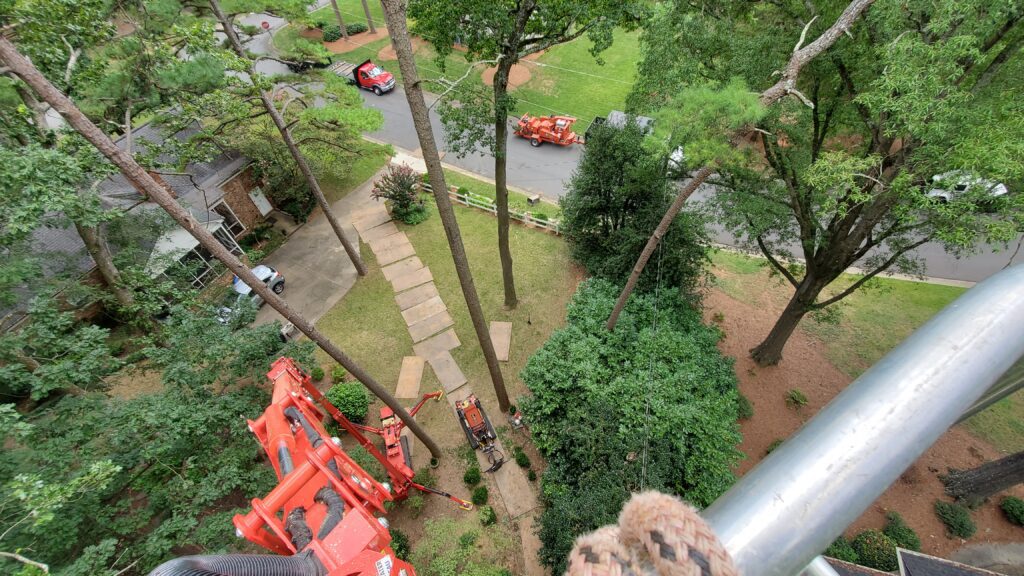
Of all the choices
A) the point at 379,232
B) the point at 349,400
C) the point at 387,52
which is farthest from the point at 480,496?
the point at 387,52

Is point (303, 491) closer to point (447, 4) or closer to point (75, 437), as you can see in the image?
point (75, 437)

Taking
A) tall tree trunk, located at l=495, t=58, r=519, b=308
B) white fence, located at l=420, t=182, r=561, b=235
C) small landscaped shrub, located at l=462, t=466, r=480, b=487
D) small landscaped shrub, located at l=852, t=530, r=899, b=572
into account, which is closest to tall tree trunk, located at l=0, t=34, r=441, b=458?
small landscaped shrub, located at l=462, t=466, r=480, b=487

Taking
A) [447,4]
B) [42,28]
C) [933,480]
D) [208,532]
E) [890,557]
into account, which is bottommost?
[933,480]

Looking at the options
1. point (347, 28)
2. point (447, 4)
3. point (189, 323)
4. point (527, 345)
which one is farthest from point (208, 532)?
point (347, 28)

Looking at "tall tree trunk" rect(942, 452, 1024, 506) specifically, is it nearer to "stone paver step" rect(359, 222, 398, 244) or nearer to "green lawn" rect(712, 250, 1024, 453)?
"green lawn" rect(712, 250, 1024, 453)

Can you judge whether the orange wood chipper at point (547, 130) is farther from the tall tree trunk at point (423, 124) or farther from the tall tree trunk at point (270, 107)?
the tall tree trunk at point (423, 124)

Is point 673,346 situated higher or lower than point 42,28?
lower

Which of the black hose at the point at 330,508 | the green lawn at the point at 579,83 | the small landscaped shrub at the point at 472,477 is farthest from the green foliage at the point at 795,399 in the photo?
the green lawn at the point at 579,83
